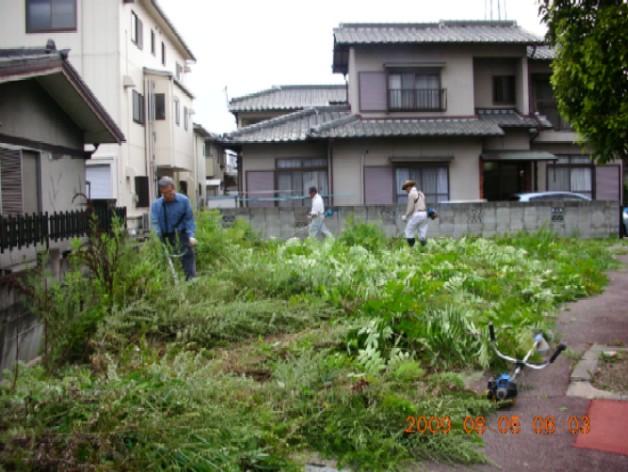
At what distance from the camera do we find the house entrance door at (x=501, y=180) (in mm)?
24922

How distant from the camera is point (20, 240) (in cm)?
781

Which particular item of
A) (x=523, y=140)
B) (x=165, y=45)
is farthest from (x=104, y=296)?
(x=165, y=45)

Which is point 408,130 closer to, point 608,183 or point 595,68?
point 608,183

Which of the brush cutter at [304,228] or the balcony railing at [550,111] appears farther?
the balcony railing at [550,111]

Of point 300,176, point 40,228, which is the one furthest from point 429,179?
point 40,228

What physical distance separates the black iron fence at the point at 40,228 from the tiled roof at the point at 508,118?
17.3 meters

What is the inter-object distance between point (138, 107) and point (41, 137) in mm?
12610

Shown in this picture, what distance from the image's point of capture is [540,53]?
24797 millimetres

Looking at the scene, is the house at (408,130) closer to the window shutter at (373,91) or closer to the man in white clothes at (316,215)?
the window shutter at (373,91)

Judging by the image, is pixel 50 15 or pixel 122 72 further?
→ pixel 122 72

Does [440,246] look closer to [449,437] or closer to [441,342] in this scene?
[441,342]

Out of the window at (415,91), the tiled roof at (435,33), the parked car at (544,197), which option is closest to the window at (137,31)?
the tiled roof at (435,33)

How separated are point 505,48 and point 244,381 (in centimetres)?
2249

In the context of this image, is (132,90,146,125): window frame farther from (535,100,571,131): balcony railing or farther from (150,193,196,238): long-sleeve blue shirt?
(535,100,571,131): balcony railing
